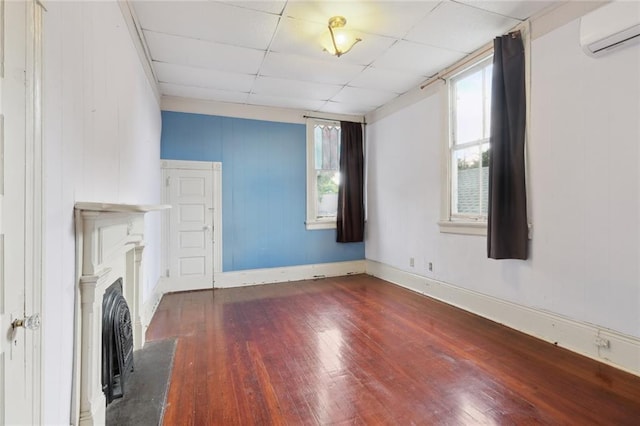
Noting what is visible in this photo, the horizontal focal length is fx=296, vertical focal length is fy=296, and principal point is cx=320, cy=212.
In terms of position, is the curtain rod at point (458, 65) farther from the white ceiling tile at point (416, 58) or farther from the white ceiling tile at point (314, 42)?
the white ceiling tile at point (314, 42)

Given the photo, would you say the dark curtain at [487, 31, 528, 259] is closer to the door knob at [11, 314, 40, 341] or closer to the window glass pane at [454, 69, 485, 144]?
the window glass pane at [454, 69, 485, 144]

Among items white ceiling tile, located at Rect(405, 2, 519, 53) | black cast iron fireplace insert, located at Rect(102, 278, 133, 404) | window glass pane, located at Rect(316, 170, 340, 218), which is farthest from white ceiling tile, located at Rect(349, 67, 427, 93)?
black cast iron fireplace insert, located at Rect(102, 278, 133, 404)

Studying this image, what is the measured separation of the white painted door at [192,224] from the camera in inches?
176

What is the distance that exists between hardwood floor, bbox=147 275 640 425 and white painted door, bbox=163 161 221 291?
3.57ft

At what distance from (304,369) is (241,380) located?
1.54 ft

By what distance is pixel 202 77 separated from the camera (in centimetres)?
385

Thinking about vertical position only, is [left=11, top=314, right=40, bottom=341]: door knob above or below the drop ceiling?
below

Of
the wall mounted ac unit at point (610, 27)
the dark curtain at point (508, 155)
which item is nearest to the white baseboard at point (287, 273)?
the dark curtain at point (508, 155)

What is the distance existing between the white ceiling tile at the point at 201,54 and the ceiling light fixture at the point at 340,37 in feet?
2.99

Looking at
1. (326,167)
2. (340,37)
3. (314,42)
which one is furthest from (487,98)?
(326,167)

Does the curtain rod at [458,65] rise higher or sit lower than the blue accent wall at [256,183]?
higher

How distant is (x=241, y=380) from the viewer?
2.14 metres

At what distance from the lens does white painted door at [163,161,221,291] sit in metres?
4.47

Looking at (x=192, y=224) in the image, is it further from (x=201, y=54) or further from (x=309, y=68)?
(x=309, y=68)
